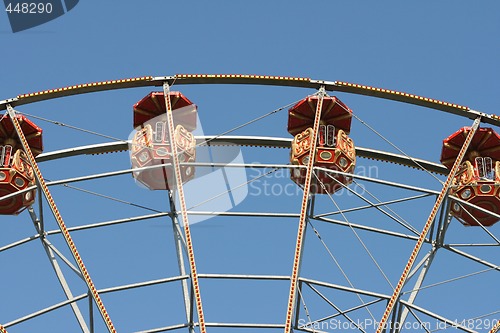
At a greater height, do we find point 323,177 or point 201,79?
point 201,79

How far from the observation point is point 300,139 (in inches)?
1014

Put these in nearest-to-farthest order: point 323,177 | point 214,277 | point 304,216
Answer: point 304,216 → point 214,277 → point 323,177

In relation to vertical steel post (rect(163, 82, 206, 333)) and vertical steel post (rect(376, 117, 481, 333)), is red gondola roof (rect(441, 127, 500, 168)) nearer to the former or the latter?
vertical steel post (rect(376, 117, 481, 333))

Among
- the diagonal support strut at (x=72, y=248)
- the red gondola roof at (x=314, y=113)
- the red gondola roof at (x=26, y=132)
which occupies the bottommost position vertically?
the diagonal support strut at (x=72, y=248)

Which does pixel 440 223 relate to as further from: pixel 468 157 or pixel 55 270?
pixel 55 270

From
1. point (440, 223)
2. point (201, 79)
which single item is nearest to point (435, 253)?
point (440, 223)

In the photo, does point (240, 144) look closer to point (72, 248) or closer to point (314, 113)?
point (314, 113)

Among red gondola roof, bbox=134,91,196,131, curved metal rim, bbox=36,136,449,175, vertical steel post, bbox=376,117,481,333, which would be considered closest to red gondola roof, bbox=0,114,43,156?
curved metal rim, bbox=36,136,449,175

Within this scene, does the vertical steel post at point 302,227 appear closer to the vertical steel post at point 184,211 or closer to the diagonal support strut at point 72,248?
the vertical steel post at point 184,211

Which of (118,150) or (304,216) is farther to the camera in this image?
(118,150)

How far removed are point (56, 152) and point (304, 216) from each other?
7402 mm

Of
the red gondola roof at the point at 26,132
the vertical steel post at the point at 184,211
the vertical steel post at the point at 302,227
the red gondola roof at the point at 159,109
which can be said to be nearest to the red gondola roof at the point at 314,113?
the vertical steel post at the point at 302,227

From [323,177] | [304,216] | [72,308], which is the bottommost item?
[72,308]

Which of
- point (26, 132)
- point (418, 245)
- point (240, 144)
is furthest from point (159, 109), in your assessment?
point (418, 245)
